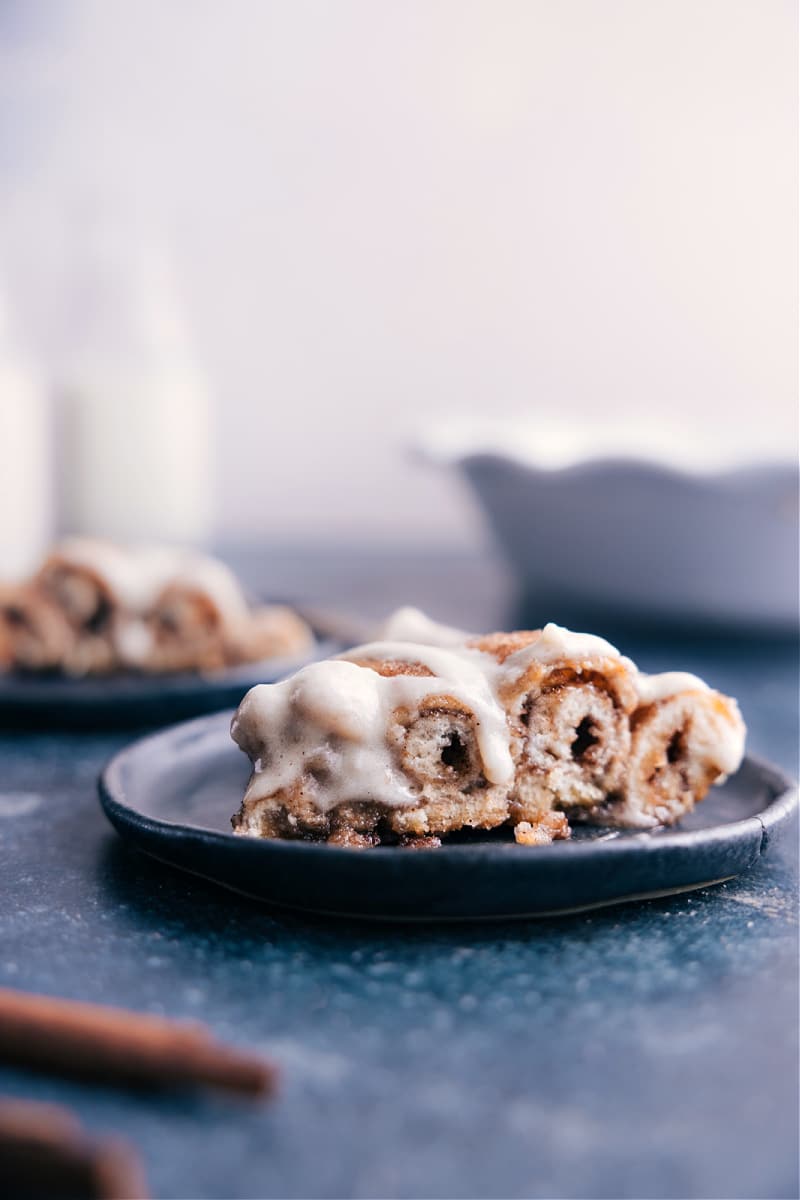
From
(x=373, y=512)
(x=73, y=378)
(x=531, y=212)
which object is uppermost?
(x=531, y=212)

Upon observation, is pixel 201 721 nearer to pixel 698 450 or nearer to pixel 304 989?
pixel 304 989

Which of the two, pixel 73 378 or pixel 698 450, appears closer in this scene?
pixel 698 450

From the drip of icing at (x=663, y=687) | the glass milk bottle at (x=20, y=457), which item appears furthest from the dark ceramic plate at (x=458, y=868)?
the glass milk bottle at (x=20, y=457)

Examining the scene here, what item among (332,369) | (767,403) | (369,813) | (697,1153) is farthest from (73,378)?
(697,1153)

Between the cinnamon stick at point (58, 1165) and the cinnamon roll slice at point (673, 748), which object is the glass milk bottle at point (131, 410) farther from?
the cinnamon stick at point (58, 1165)

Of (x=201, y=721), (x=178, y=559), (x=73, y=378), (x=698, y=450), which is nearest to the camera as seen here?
(x=201, y=721)

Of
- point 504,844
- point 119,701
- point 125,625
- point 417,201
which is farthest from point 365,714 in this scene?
point 417,201
